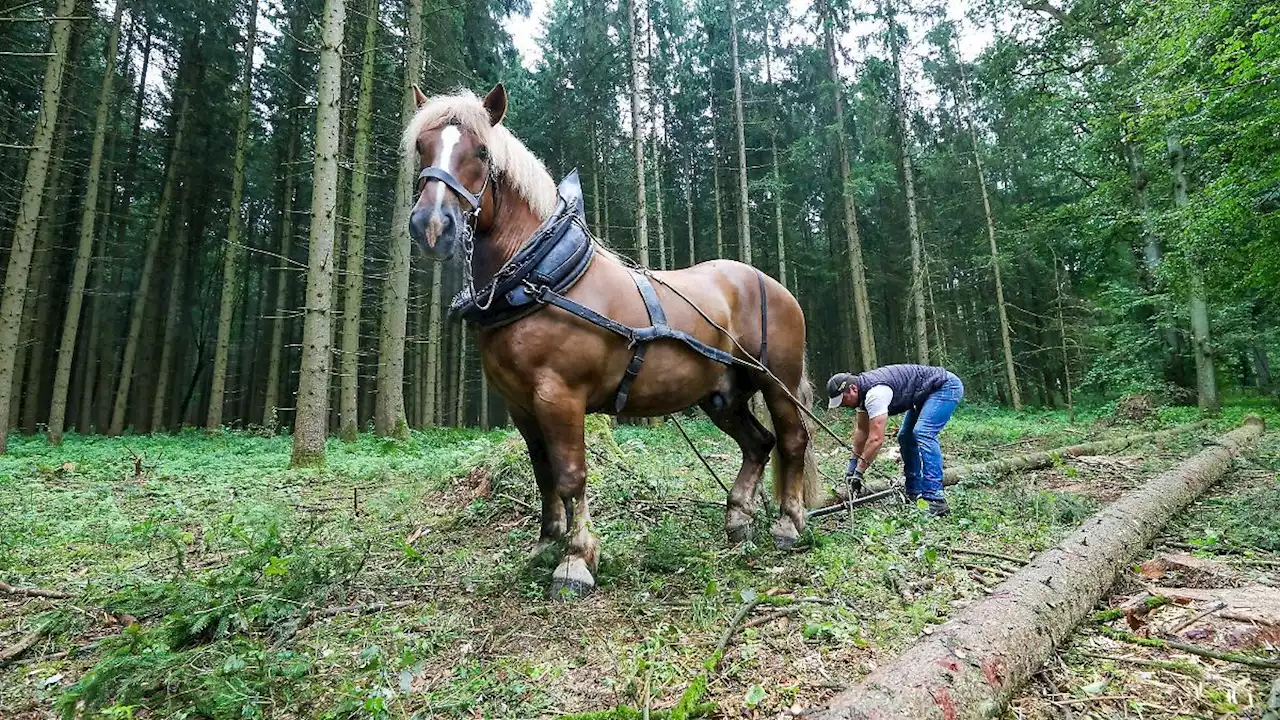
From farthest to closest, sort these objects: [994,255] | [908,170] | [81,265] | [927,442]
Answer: [994,255] → [908,170] → [81,265] → [927,442]

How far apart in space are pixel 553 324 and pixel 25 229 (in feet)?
40.3

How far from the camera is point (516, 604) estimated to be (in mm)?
2998

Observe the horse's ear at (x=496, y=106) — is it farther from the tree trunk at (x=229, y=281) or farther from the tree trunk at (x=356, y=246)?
the tree trunk at (x=229, y=281)

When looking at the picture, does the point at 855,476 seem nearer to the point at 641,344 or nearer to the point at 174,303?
the point at 641,344

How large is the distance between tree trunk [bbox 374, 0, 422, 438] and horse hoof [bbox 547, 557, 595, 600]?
9.97m

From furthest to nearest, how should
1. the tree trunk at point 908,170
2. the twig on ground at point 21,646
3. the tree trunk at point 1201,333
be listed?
1. the tree trunk at point 908,170
2. the tree trunk at point 1201,333
3. the twig on ground at point 21,646

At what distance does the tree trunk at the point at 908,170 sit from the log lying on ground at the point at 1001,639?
15.1 metres

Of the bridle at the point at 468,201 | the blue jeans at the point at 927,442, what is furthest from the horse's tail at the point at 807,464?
the bridle at the point at 468,201

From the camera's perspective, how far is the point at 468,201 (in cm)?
288

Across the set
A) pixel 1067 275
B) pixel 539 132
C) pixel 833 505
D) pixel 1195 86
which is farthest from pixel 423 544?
pixel 1067 275

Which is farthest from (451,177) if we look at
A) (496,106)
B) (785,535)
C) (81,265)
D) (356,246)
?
(81,265)

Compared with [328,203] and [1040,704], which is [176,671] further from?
[328,203]

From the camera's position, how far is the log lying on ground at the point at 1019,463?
5.34 metres

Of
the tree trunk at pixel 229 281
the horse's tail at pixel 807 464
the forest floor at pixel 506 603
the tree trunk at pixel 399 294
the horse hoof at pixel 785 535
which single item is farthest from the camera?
the tree trunk at pixel 229 281
